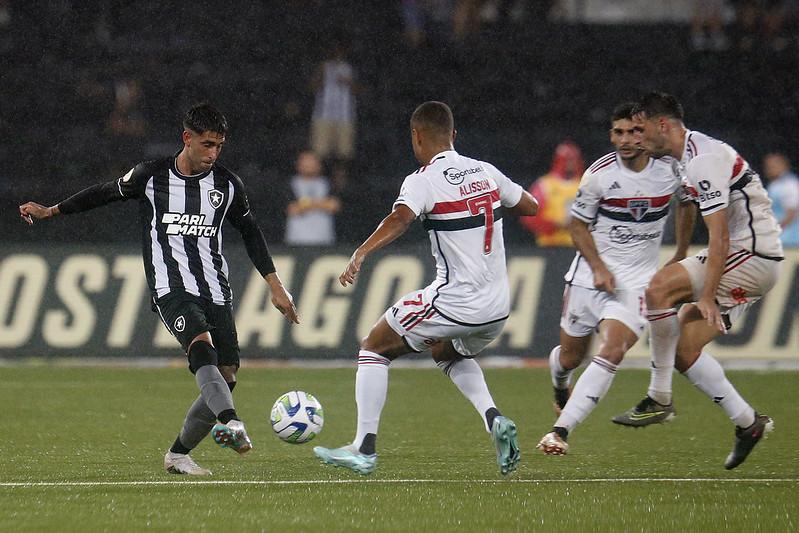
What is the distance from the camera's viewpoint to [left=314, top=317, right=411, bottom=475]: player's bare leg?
23.3ft

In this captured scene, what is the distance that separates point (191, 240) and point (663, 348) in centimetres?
285

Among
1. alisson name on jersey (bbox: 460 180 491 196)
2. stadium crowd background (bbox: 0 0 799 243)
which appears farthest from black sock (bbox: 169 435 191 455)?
stadium crowd background (bbox: 0 0 799 243)

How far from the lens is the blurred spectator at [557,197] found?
15.4 meters

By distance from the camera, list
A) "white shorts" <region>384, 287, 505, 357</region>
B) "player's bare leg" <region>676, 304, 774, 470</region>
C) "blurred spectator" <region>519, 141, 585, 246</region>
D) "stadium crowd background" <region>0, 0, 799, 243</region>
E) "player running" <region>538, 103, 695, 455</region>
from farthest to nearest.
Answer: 1. "stadium crowd background" <region>0, 0, 799, 243</region>
2. "blurred spectator" <region>519, 141, 585, 246</region>
3. "player running" <region>538, 103, 695, 455</region>
4. "player's bare leg" <region>676, 304, 774, 470</region>
5. "white shorts" <region>384, 287, 505, 357</region>

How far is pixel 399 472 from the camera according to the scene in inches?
294

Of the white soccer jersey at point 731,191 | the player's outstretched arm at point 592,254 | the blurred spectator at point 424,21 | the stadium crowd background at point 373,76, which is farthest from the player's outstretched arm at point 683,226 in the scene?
the blurred spectator at point 424,21

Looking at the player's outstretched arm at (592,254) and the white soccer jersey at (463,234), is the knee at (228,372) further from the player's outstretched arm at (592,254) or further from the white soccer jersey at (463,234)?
the player's outstretched arm at (592,254)

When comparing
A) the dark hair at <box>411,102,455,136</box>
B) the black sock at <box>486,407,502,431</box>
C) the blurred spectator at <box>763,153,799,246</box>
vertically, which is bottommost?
the black sock at <box>486,407,502,431</box>

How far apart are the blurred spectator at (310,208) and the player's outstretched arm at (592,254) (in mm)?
7162

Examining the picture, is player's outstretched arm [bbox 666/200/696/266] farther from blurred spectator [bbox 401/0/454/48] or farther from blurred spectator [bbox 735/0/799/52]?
blurred spectator [bbox 735/0/799/52]

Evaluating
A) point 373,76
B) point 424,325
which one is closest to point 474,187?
point 424,325

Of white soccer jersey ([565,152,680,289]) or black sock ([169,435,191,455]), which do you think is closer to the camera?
black sock ([169,435,191,455])

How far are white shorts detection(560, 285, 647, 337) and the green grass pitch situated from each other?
0.72 meters

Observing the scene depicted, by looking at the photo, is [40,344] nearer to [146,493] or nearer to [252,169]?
[252,169]
